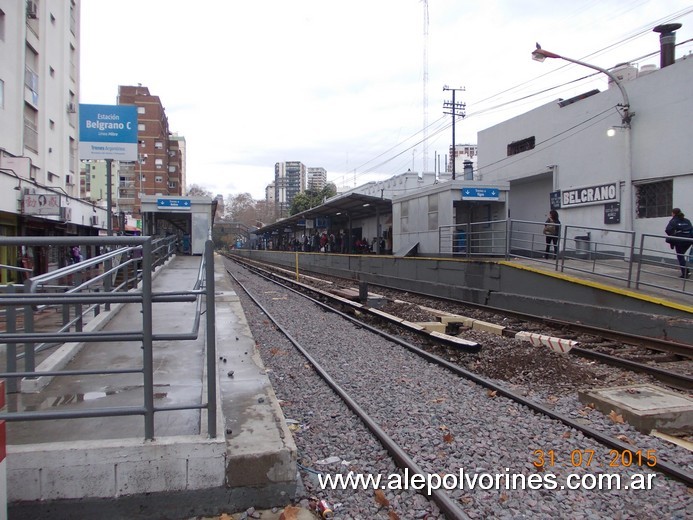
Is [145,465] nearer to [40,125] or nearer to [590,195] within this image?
[590,195]

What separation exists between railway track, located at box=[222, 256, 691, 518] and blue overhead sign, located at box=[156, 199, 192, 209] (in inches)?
680

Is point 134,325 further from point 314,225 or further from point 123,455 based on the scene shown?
point 314,225

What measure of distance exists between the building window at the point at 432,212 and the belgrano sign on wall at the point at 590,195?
21.4 feet

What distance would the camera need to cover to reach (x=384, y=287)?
19359mm

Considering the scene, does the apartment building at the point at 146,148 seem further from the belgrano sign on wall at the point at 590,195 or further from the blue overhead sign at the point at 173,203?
the belgrano sign on wall at the point at 590,195

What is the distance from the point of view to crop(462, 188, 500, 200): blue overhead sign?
17156 mm

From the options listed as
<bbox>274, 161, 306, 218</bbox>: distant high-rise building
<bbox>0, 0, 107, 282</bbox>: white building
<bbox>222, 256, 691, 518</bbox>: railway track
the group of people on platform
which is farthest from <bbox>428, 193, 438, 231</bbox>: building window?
<bbox>274, 161, 306, 218</bbox>: distant high-rise building

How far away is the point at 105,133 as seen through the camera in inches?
376

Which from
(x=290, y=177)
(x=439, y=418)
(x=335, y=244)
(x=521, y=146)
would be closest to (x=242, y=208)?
(x=290, y=177)

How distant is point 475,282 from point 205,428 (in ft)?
37.3

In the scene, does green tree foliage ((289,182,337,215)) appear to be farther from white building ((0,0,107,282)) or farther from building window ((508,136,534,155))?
building window ((508,136,534,155))

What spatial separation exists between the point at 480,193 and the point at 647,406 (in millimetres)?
13450

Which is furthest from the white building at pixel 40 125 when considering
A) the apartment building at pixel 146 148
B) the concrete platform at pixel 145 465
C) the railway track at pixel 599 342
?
the apartment building at pixel 146 148

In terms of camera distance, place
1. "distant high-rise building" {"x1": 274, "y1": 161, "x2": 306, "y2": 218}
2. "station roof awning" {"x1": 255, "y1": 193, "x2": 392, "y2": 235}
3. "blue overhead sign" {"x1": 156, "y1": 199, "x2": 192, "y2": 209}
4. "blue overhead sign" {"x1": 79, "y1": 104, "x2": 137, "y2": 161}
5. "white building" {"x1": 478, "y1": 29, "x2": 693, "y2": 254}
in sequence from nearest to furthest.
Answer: "blue overhead sign" {"x1": 79, "y1": 104, "x2": 137, "y2": 161}, "white building" {"x1": 478, "y1": 29, "x2": 693, "y2": 254}, "blue overhead sign" {"x1": 156, "y1": 199, "x2": 192, "y2": 209}, "station roof awning" {"x1": 255, "y1": 193, "x2": 392, "y2": 235}, "distant high-rise building" {"x1": 274, "y1": 161, "x2": 306, "y2": 218}
